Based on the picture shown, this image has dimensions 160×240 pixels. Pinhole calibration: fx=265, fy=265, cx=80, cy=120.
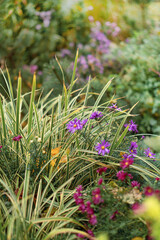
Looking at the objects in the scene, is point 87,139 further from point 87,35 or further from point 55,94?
point 87,35

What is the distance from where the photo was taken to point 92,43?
4.28 m

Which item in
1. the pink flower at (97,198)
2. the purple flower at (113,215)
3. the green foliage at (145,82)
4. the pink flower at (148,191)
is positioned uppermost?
the pink flower at (148,191)

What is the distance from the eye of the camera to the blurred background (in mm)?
3109

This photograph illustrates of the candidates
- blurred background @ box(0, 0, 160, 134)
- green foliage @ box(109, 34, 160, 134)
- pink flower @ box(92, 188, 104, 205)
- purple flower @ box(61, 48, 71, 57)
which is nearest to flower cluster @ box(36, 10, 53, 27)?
blurred background @ box(0, 0, 160, 134)

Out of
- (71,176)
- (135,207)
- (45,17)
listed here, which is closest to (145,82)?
(71,176)

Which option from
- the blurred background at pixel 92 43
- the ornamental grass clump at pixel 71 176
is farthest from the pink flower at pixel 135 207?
the blurred background at pixel 92 43

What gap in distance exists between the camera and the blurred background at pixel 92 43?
122 inches

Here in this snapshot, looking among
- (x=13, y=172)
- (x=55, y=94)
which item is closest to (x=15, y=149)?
(x=13, y=172)

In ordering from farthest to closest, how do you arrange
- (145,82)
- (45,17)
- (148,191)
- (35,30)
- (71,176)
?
(35,30)
(45,17)
(145,82)
(71,176)
(148,191)

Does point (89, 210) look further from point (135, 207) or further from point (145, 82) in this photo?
point (145, 82)

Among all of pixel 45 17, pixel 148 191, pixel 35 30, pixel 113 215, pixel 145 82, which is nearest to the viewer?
pixel 148 191

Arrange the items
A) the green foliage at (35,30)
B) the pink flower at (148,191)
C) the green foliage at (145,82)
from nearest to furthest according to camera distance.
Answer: the pink flower at (148,191) < the green foliage at (145,82) < the green foliage at (35,30)

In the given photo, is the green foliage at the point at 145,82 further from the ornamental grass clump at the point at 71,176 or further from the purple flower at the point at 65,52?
the ornamental grass clump at the point at 71,176

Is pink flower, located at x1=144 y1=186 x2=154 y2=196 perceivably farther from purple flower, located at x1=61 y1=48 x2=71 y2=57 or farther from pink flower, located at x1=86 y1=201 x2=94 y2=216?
purple flower, located at x1=61 y1=48 x2=71 y2=57
